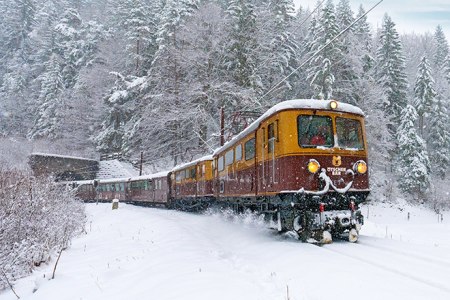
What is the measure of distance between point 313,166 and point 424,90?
4059cm

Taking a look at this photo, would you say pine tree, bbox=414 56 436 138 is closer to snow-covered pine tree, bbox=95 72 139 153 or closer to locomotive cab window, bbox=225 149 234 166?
snow-covered pine tree, bbox=95 72 139 153

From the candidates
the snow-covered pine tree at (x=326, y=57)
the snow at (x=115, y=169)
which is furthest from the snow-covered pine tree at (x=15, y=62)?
the snow-covered pine tree at (x=326, y=57)

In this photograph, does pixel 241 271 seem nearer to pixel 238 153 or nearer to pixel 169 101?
pixel 238 153

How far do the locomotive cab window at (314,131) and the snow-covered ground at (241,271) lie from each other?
2190mm

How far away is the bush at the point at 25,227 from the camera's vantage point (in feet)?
27.6

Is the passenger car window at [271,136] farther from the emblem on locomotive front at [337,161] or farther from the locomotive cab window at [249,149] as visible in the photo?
the emblem on locomotive front at [337,161]

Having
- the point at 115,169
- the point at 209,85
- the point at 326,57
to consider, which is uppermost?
the point at 326,57

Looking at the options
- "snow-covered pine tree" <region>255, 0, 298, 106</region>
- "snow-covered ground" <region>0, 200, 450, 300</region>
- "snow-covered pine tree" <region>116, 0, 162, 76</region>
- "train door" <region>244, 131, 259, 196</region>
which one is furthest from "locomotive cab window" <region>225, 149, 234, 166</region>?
"snow-covered pine tree" <region>116, 0, 162, 76</region>

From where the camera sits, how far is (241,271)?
6559 millimetres

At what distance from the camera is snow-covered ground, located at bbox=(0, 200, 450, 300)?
16.8 ft

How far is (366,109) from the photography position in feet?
97.2

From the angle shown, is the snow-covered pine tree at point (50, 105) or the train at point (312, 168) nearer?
the train at point (312, 168)

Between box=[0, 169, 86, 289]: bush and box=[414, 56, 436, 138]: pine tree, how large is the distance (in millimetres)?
41569

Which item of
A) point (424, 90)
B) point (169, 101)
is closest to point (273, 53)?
point (169, 101)
